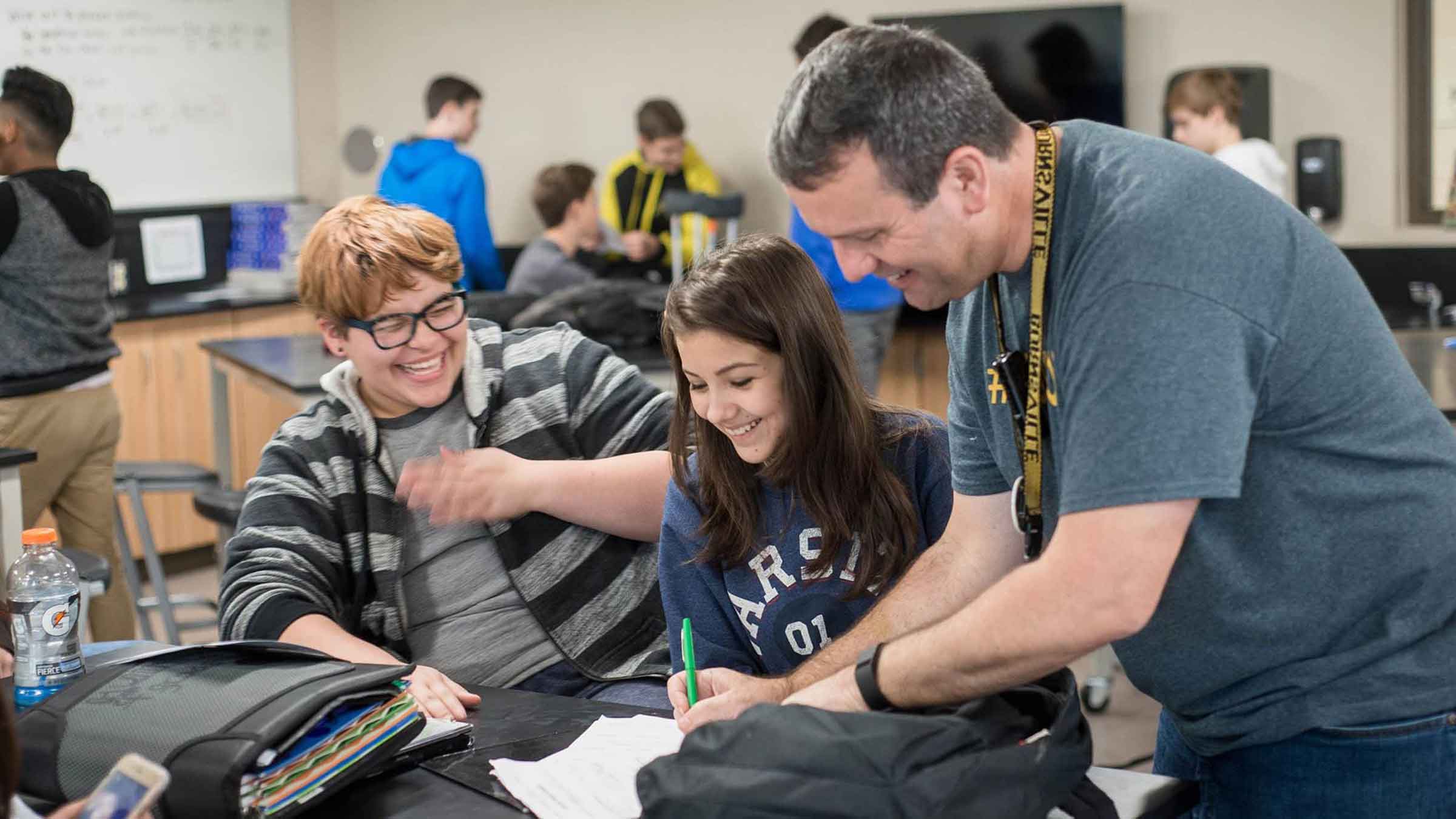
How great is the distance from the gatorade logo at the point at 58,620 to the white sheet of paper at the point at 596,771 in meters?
0.58

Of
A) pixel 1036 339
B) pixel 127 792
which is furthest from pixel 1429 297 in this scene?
pixel 127 792

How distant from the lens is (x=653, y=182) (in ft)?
18.9

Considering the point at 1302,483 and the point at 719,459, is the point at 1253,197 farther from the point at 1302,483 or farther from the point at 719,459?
the point at 719,459

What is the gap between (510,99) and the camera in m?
6.31

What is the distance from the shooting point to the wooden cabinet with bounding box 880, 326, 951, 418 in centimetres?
554

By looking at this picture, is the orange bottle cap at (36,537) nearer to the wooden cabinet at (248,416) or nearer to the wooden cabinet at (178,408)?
the wooden cabinet at (178,408)

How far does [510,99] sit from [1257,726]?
536 centimetres

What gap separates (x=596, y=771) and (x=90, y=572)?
1.94 m

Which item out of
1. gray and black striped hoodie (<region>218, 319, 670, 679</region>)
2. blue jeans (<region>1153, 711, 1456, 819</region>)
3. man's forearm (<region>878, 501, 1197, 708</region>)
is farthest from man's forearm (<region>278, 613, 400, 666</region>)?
blue jeans (<region>1153, 711, 1456, 819</region>)

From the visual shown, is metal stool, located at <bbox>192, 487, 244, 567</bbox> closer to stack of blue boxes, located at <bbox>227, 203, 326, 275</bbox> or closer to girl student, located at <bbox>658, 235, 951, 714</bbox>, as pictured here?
girl student, located at <bbox>658, 235, 951, 714</bbox>

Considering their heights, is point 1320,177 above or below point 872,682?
above

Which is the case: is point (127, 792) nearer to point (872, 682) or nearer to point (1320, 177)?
point (872, 682)

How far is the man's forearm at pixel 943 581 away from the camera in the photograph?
1603 millimetres

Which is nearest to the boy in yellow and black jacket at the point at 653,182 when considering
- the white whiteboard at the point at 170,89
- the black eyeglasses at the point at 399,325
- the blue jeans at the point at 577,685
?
the white whiteboard at the point at 170,89
